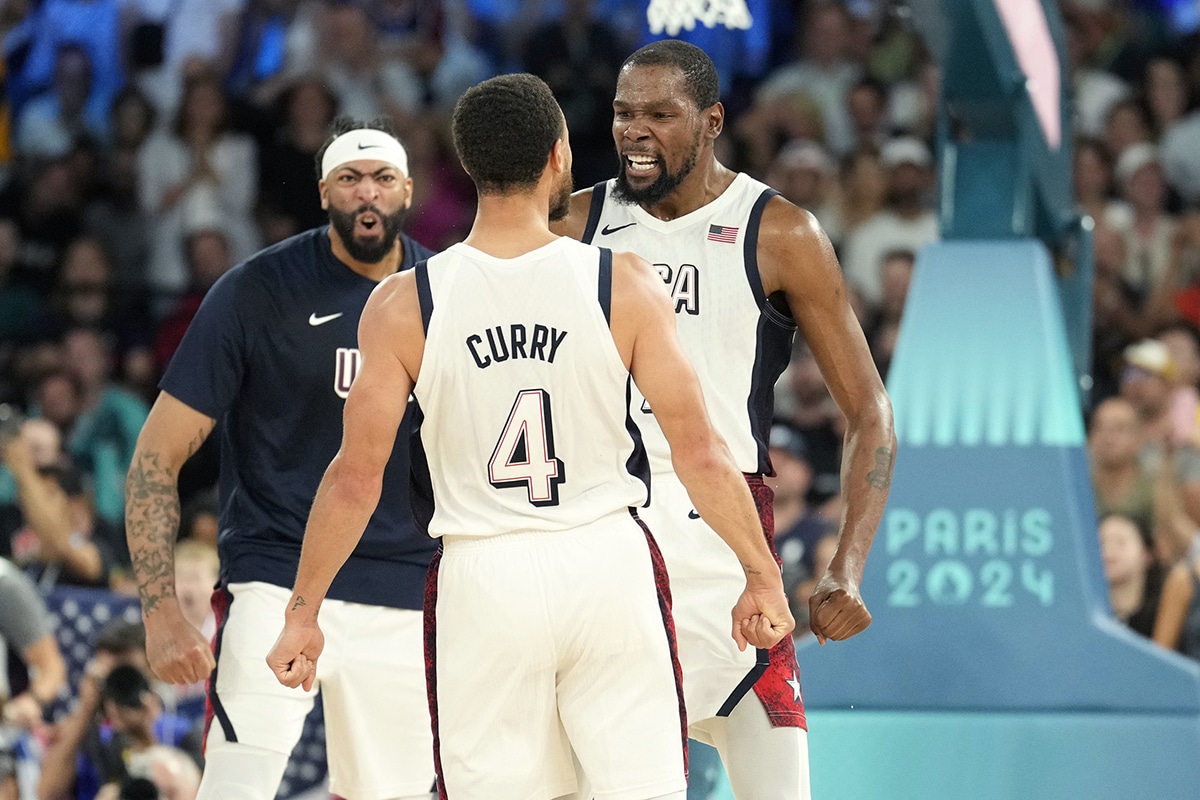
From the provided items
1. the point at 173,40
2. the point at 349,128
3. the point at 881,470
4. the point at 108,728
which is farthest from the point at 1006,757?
the point at 173,40

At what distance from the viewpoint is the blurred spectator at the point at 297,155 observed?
1150 centimetres

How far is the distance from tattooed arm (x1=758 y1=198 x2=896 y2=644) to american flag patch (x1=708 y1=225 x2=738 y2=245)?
0.23 ft

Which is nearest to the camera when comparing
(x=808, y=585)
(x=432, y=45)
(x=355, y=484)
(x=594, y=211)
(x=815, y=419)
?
(x=355, y=484)

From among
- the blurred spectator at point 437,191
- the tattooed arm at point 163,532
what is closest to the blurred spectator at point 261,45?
the blurred spectator at point 437,191

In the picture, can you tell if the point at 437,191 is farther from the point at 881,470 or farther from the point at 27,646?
the point at 881,470

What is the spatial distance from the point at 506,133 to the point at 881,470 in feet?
4.58

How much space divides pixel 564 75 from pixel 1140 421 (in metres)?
4.38

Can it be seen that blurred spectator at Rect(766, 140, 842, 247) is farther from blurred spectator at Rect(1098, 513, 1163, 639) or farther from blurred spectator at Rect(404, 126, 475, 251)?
blurred spectator at Rect(1098, 513, 1163, 639)

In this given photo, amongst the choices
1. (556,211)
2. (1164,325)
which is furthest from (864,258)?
(556,211)

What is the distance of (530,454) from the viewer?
3.88 meters

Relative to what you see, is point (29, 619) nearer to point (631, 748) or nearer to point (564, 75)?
point (631, 748)

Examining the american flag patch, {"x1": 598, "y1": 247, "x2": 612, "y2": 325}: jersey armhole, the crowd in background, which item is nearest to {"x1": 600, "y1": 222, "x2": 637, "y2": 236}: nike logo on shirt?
the american flag patch

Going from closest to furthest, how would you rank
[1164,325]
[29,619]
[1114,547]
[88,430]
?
[29,619] < [1114,547] < [1164,325] < [88,430]

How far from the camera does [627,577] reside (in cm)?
393
